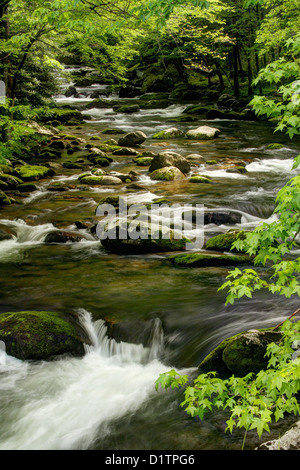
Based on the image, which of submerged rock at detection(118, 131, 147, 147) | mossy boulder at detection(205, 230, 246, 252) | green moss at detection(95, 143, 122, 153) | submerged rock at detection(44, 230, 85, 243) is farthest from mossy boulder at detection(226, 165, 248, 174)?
submerged rock at detection(44, 230, 85, 243)

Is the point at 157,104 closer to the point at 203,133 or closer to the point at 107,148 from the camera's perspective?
the point at 203,133

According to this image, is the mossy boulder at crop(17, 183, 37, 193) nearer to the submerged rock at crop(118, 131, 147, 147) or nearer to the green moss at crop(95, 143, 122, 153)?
the green moss at crop(95, 143, 122, 153)

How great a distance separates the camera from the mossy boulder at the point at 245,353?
4.45 m

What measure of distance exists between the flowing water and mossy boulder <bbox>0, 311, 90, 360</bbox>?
13 cm

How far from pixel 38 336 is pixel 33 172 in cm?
1035

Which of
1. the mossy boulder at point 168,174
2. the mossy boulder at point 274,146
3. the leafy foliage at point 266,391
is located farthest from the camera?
the mossy boulder at point 274,146

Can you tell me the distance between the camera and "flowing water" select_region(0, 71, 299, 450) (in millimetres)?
4348

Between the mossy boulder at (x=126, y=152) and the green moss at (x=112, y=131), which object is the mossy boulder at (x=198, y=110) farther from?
the mossy boulder at (x=126, y=152)

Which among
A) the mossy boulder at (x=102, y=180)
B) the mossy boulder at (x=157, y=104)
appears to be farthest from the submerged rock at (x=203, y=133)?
the mossy boulder at (x=157, y=104)

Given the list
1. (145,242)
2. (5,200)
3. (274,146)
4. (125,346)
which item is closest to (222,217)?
(145,242)

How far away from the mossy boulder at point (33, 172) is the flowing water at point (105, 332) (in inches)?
110

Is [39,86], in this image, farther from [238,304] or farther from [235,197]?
[238,304]
